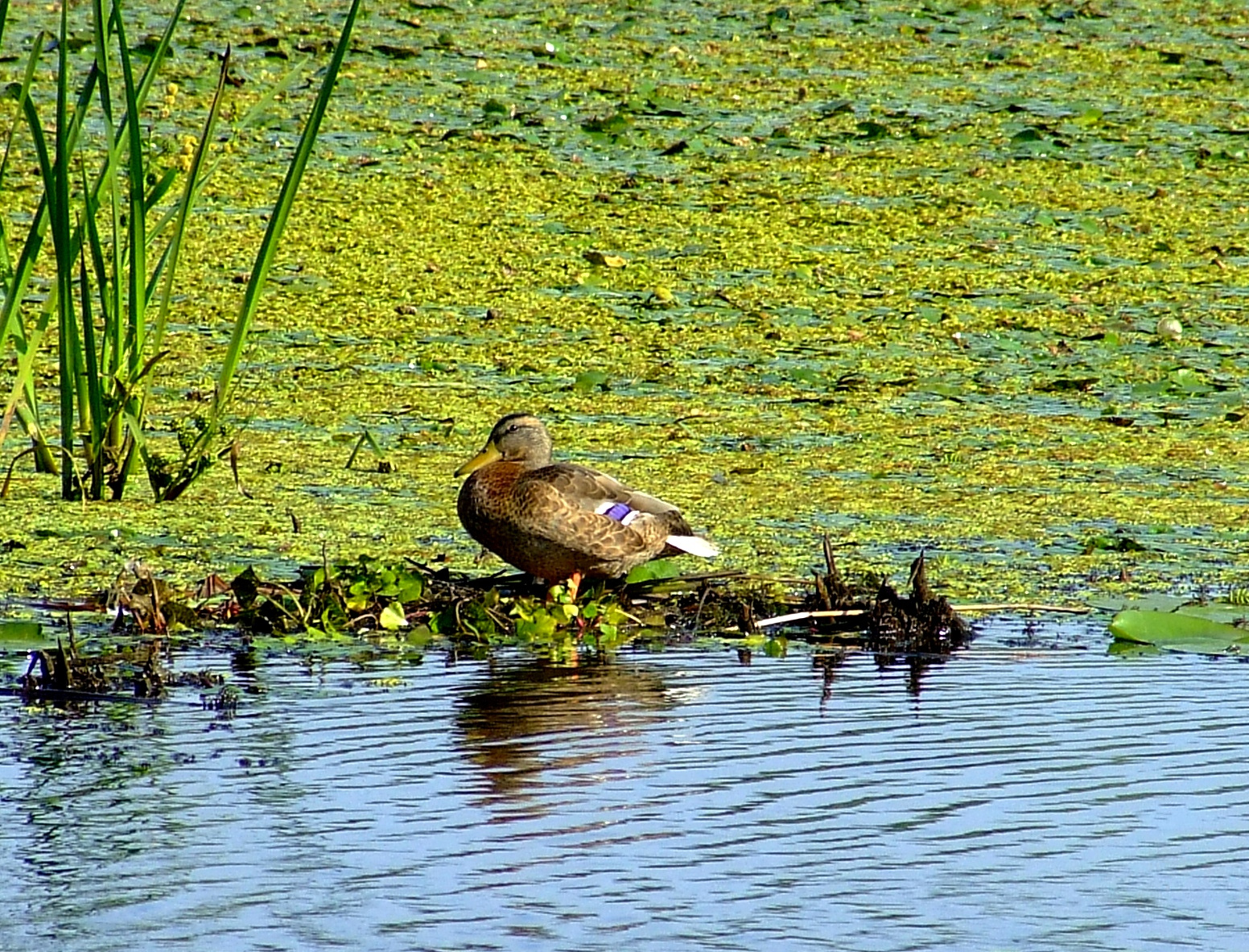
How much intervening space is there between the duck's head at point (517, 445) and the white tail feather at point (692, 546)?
0.53 meters

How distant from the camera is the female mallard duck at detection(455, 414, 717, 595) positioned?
20.0 feet

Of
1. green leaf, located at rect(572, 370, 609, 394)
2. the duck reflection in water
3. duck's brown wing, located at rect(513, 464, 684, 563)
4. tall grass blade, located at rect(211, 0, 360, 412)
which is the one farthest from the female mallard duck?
green leaf, located at rect(572, 370, 609, 394)

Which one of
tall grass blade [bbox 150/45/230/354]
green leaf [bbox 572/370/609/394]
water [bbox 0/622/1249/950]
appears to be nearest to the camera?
water [bbox 0/622/1249/950]

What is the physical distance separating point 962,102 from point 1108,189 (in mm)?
1529

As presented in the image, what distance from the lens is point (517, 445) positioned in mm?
6543

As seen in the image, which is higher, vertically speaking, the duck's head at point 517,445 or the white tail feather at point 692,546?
the duck's head at point 517,445

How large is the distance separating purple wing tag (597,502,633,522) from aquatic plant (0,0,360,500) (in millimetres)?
1261

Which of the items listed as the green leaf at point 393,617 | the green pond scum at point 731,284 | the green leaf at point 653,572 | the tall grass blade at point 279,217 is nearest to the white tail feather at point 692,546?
the green leaf at point 653,572

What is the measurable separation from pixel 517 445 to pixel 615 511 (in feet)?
1.79

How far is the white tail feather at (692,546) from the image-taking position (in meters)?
6.18

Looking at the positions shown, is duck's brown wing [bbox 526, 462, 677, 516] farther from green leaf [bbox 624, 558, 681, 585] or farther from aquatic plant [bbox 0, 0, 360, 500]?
aquatic plant [bbox 0, 0, 360, 500]

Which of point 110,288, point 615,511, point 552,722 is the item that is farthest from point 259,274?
point 552,722

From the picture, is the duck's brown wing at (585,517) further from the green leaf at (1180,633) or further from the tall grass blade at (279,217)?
the green leaf at (1180,633)

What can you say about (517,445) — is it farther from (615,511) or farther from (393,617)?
(393,617)
